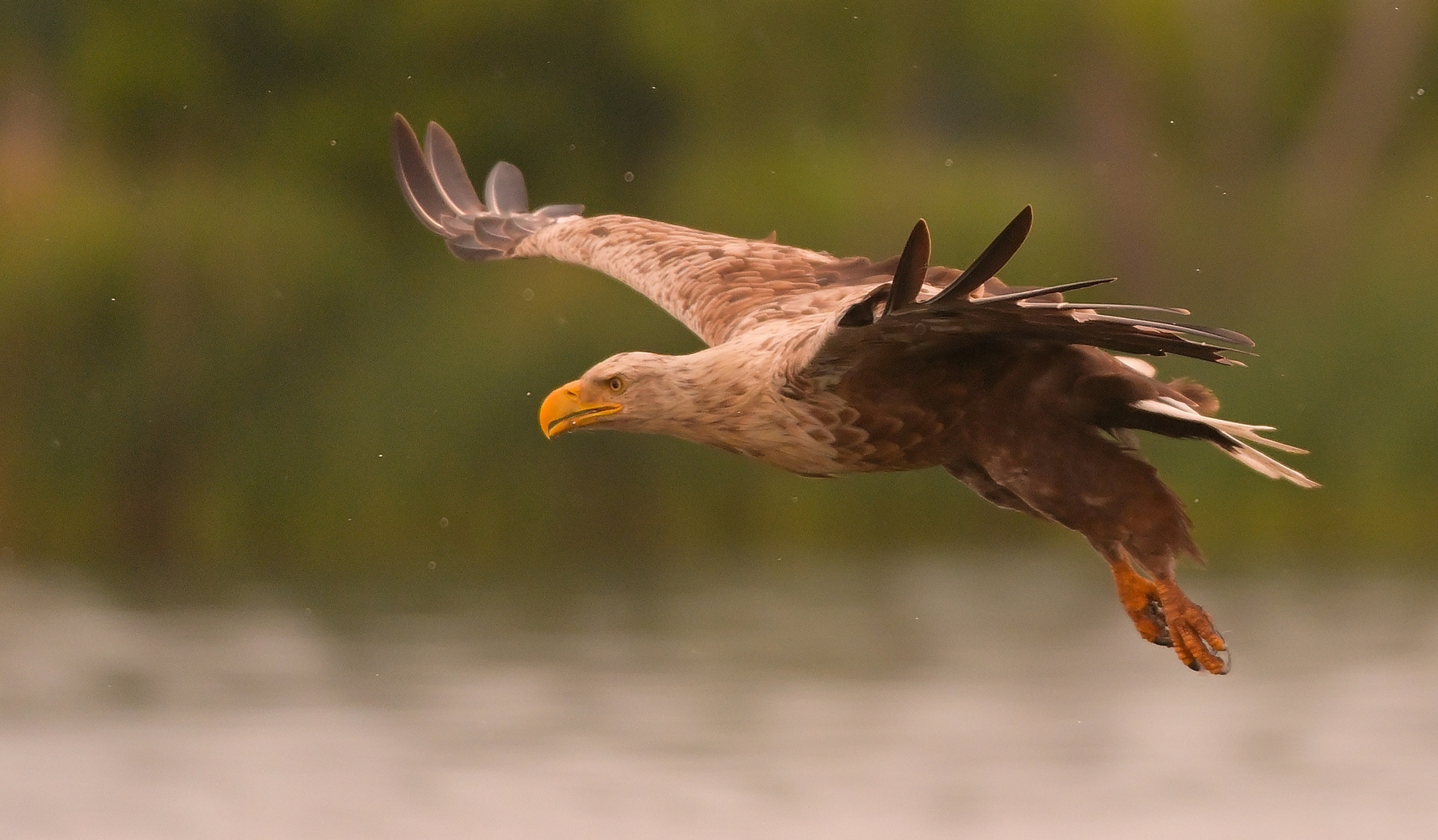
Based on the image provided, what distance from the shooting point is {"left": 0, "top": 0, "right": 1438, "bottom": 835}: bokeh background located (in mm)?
22297

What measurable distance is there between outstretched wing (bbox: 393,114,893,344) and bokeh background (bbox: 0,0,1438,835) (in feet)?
29.1

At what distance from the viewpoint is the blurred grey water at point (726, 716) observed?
61.3 feet

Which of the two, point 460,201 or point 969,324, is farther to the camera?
point 460,201

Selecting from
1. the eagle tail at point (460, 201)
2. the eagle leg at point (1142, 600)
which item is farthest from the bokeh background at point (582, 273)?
the eagle leg at point (1142, 600)

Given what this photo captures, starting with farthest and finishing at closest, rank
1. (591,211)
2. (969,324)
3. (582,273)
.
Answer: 1. (591,211)
2. (582,273)
3. (969,324)

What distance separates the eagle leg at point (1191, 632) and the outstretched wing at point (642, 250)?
1.39 meters

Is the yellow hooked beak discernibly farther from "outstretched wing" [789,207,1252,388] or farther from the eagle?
"outstretched wing" [789,207,1252,388]

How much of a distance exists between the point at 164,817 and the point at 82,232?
838cm

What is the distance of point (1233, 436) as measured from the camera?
23.6 ft

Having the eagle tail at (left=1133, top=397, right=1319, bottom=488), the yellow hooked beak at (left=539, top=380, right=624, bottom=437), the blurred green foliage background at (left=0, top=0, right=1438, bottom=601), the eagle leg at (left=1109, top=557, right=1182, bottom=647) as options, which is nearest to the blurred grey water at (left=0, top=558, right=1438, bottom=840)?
the blurred green foliage background at (left=0, top=0, right=1438, bottom=601)

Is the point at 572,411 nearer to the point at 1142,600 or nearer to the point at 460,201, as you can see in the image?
the point at 1142,600

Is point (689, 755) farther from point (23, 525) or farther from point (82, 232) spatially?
point (82, 232)

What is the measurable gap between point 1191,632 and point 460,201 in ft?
14.0

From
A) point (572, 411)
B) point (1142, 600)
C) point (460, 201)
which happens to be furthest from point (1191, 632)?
point (460, 201)
